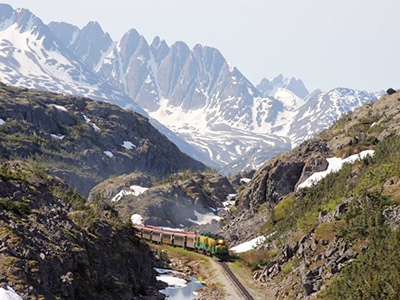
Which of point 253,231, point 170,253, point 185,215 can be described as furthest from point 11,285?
point 185,215

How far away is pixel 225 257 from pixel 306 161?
116 ft

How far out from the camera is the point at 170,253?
80.8 m

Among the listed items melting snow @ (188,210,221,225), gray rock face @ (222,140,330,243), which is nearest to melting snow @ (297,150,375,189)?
gray rock face @ (222,140,330,243)

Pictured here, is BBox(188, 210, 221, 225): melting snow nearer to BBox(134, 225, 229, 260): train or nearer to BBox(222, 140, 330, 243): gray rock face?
BBox(222, 140, 330, 243): gray rock face

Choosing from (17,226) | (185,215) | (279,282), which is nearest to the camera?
(17,226)

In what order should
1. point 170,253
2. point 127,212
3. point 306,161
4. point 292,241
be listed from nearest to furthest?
point 292,241
point 170,253
point 306,161
point 127,212

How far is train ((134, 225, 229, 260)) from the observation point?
2758 inches

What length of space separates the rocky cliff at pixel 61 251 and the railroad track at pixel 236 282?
8811 mm

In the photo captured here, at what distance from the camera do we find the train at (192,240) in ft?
230

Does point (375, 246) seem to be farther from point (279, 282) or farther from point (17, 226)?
point (17, 226)

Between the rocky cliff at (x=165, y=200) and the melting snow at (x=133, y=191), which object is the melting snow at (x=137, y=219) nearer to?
the rocky cliff at (x=165, y=200)

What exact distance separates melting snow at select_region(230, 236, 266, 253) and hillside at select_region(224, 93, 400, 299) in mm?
1765

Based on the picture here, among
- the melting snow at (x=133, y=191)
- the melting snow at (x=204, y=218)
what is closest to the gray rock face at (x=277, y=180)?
the melting snow at (x=204, y=218)

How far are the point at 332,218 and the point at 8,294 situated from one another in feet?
121
